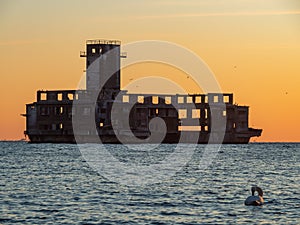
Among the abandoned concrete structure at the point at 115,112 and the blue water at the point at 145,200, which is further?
the abandoned concrete structure at the point at 115,112

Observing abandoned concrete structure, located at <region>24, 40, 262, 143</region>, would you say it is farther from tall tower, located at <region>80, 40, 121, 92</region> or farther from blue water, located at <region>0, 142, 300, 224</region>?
blue water, located at <region>0, 142, 300, 224</region>

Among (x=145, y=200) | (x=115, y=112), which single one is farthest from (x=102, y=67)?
(x=145, y=200)

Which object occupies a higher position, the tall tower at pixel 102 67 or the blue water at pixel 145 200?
the tall tower at pixel 102 67

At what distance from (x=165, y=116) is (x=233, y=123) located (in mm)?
13098

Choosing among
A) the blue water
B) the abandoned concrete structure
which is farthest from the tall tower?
the blue water

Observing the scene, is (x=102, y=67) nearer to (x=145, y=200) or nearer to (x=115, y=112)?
(x=115, y=112)

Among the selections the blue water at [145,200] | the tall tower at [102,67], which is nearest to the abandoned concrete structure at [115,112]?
the tall tower at [102,67]

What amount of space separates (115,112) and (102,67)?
9.25 m

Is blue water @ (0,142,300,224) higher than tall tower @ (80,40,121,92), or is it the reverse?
tall tower @ (80,40,121,92)

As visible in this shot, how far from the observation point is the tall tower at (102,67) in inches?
6732

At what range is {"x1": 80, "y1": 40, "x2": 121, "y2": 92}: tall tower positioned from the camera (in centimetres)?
17100

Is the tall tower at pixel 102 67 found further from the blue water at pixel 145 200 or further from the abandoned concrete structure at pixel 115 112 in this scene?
the blue water at pixel 145 200

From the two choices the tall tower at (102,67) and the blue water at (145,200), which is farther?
the tall tower at (102,67)

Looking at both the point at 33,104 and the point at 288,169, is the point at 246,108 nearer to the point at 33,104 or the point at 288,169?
the point at 33,104
